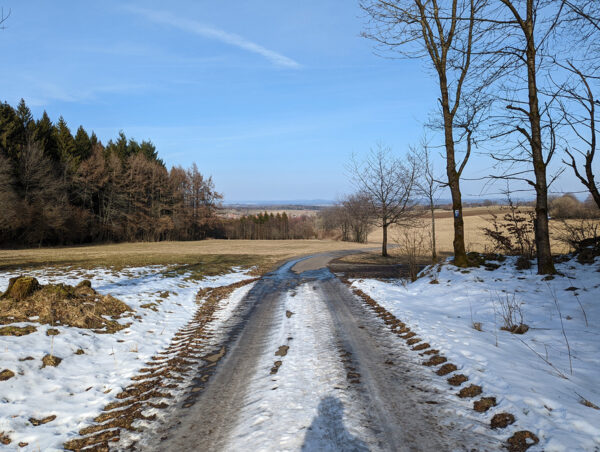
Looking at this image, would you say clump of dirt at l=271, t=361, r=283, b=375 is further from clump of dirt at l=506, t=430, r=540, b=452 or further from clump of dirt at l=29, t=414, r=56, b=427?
clump of dirt at l=506, t=430, r=540, b=452

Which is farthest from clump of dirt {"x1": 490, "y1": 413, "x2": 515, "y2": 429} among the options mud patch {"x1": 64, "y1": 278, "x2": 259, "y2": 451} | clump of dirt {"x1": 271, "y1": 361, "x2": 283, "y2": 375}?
mud patch {"x1": 64, "y1": 278, "x2": 259, "y2": 451}

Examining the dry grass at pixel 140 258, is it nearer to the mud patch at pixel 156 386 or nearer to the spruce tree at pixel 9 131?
the mud patch at pixel 156 386

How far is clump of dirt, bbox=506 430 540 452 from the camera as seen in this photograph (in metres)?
3.08

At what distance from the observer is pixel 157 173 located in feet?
185

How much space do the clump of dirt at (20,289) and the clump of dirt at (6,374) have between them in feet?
10.3

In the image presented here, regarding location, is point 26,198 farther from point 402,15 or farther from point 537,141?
point 537,141

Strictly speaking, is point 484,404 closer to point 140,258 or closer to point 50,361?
point 50,361

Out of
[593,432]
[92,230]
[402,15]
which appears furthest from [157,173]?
[593,432]

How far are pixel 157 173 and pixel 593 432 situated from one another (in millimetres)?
60640

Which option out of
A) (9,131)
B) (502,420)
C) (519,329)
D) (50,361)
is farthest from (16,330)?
(9,131)

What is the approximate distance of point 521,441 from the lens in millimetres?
3160

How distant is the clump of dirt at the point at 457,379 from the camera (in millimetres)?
4503

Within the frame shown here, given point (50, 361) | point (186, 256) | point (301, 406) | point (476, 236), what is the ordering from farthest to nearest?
point (476, 236) < point (186, 256) < point (50, 361) < point (301, 406)

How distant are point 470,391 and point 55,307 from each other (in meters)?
7.86
